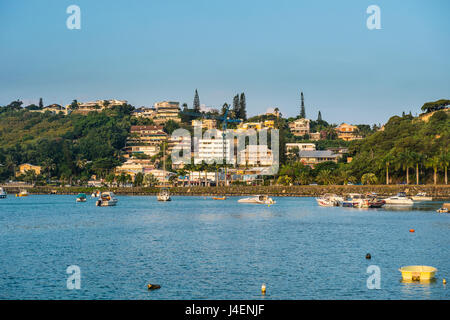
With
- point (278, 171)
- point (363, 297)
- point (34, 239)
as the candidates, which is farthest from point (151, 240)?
point (278, 171)

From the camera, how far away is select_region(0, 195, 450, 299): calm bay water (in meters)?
30.1

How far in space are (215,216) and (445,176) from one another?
216 ft

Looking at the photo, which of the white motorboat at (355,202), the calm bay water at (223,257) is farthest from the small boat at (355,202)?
the calm bay water at (223,257)

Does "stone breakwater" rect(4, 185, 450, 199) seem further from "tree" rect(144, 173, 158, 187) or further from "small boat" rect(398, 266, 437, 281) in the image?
"small boat" rect(398, 266, 437, 281)

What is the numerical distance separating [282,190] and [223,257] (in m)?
107

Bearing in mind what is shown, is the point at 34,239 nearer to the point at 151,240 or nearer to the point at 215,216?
the point at 151,240

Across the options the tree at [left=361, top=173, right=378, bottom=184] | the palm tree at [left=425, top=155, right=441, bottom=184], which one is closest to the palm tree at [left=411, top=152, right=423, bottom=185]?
the palm tree at [left=425, top=155, right=441, bottom=184]

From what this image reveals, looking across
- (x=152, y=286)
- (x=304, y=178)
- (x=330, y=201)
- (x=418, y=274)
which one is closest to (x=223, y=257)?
(x=152, y=286)

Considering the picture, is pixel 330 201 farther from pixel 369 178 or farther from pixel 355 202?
pixel 369 178

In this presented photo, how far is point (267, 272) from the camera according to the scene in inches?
1378

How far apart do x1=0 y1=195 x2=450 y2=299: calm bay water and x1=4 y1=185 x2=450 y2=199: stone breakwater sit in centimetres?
5156

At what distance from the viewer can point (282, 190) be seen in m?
147

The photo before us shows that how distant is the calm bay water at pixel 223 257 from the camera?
98.8ft

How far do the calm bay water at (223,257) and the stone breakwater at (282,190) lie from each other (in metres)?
51.6
